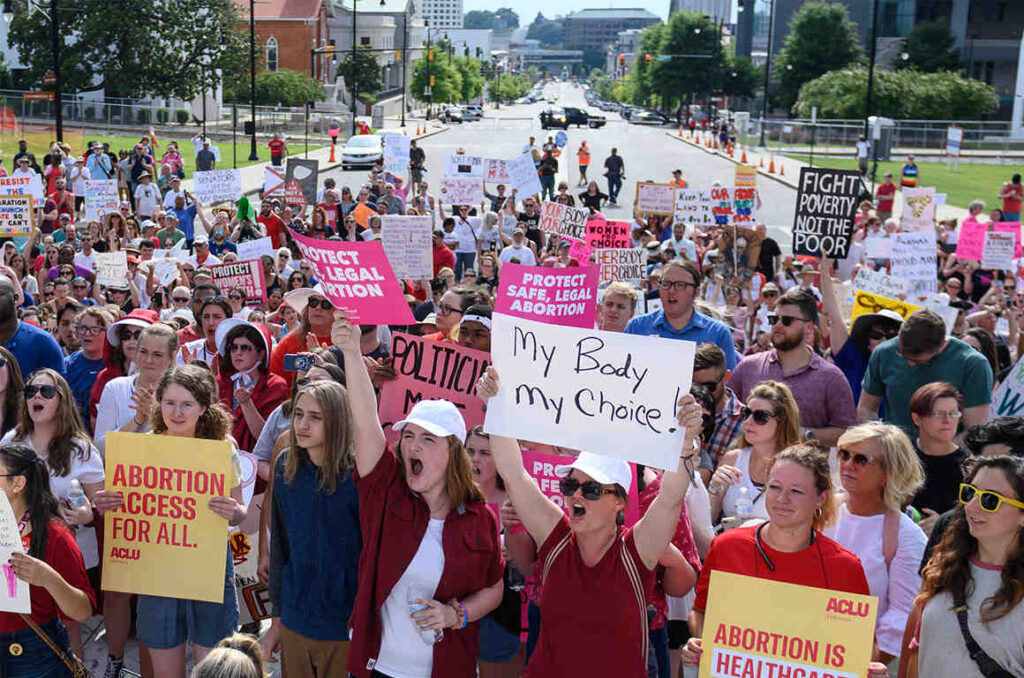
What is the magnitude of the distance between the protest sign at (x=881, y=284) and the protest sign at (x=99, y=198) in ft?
37.7

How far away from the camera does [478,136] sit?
70.9 metres

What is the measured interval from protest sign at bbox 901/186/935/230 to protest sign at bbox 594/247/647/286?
23.6 feet

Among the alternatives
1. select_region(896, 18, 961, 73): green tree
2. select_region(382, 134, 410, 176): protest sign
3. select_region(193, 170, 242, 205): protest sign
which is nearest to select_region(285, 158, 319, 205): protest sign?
select_region(193, 170, 242, 205): protest sign

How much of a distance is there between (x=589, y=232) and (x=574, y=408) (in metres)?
9.49

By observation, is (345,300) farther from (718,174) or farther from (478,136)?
(478,136)

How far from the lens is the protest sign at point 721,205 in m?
17.1

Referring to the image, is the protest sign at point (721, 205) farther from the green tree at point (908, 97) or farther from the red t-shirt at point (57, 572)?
the green tree at point (908, 97)

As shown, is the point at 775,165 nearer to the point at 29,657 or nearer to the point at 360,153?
the point at 360,153

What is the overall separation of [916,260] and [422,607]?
931 cm

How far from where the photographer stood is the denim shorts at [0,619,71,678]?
4.51m

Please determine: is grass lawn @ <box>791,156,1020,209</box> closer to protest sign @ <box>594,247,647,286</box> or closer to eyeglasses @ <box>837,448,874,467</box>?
protest sign @ <box>594,247,647,286</box>

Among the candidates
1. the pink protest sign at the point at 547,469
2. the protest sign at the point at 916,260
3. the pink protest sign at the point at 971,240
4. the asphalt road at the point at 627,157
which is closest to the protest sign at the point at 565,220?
the protest sign at the point at 916,260

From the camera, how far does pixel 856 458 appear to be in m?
4.80

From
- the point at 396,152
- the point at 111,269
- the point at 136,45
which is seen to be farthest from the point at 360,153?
the point at 111,269
